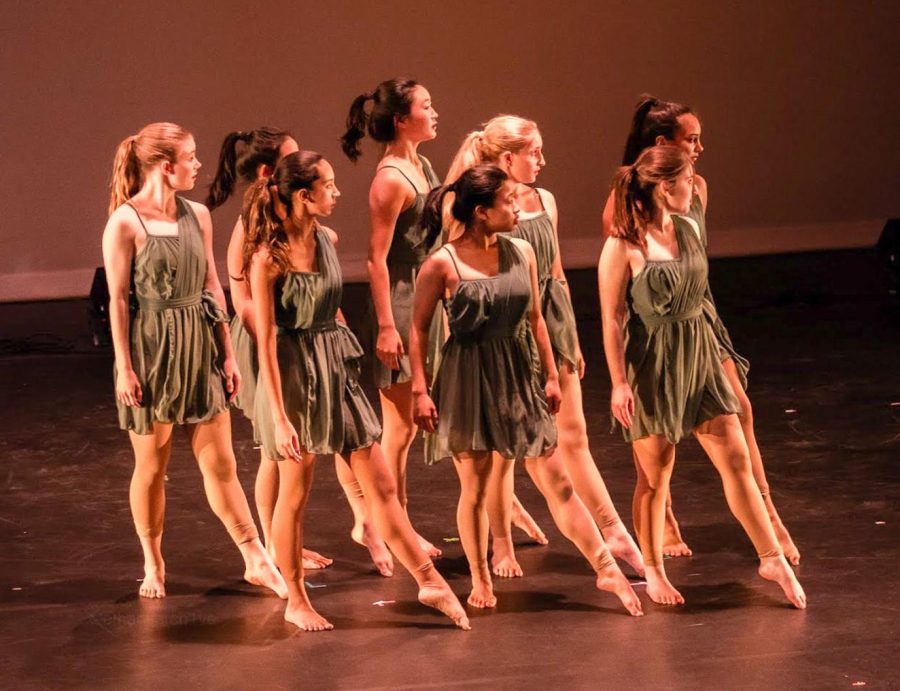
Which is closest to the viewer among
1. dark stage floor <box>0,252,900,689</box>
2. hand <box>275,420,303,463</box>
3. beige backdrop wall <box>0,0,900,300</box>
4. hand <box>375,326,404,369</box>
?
dark stage floor <box>0,252,900,689</box>

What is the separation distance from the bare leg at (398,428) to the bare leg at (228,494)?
48cm

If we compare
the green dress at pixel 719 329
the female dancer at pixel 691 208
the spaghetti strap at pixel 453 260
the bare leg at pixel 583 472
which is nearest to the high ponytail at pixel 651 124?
the female dancer at pixel 691 208

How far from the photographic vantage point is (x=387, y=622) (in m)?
4.05

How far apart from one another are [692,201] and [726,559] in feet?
3.35

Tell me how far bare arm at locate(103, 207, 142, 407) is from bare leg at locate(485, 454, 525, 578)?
3.19ft

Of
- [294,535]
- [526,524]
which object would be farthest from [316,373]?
[526,524]

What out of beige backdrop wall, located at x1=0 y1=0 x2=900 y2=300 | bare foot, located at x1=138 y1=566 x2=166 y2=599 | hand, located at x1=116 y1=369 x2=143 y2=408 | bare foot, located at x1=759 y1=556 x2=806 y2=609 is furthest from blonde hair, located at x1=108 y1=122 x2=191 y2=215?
beige backdrop wall, located at x1=0 y1=0 x2=900 y2=300

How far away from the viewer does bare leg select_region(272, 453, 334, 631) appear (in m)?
4.00

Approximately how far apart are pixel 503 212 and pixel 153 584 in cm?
144

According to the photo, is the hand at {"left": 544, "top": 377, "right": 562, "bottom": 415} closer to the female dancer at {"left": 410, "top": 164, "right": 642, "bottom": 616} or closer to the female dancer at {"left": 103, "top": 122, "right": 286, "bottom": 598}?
the female dancer at {"left": 410, "top": 164, "right": 642, "bottom": 616}

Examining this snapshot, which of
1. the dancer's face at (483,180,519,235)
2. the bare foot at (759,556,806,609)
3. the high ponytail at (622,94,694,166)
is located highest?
the high ponytail at (622,94,694,166)

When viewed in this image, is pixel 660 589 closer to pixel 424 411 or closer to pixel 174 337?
pixel 424 411

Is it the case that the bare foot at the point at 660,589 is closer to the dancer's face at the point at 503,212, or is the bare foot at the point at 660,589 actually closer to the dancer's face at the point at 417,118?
the dancer's face at the point at 503,212

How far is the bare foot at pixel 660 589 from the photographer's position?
4.05m
